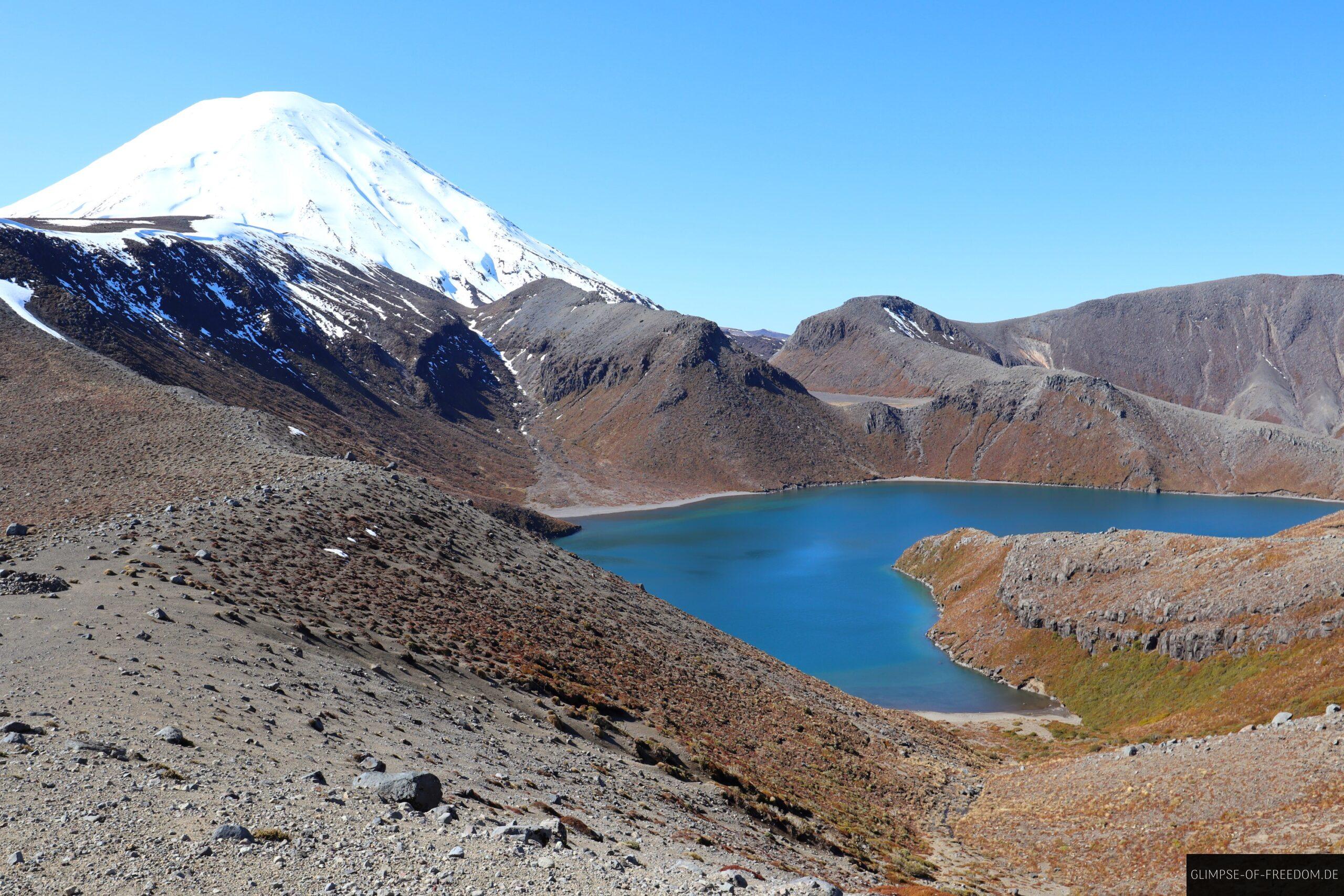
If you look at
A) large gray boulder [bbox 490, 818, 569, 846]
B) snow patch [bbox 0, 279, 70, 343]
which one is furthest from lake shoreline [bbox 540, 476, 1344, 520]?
large gray boulder [bbox 490, 818, 569, 846]

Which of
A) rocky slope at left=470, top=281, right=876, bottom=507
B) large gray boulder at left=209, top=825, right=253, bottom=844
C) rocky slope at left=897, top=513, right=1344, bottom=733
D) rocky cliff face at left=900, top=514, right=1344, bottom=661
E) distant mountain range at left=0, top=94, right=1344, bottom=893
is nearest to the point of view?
large gray boulder at left=209, top=825, right=253, bottom=844

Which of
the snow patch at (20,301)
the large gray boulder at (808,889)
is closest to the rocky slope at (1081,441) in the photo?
the snow patch at (20,301)

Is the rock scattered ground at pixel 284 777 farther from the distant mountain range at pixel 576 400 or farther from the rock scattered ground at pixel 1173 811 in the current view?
the distant mountain range at pixel 576 400

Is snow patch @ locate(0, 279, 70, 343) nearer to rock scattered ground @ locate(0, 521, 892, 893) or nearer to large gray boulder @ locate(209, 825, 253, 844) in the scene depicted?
rock scattered ground @ locate(0, 521, 892, 893)

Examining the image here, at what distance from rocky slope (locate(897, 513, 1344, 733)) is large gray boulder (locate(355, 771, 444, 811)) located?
100.0 feet

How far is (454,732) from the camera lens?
17.9 m

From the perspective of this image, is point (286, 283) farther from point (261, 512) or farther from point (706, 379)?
point (261, 512)

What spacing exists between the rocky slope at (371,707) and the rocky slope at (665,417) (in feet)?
270

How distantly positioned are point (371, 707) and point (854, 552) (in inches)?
3044

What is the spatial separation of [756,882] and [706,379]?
151738 millimetres

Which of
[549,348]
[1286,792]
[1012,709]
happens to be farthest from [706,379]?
[1286,792]

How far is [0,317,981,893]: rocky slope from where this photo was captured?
10.3 m

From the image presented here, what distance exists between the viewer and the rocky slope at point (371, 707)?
10.3 m

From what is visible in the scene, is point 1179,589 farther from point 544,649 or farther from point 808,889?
point 808,889
